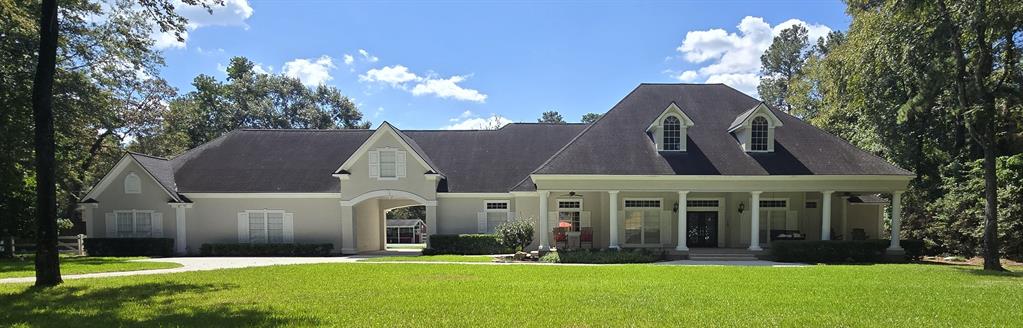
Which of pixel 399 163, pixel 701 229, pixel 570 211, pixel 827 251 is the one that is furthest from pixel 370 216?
pixel 827 251

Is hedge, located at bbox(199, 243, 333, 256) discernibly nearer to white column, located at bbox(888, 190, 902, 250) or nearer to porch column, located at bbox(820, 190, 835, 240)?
porch column, located at bbox(820, 190, 835, 240)

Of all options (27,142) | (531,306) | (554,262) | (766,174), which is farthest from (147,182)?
(766,174)

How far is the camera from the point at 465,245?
2370 cm

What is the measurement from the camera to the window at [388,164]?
24.4 metres

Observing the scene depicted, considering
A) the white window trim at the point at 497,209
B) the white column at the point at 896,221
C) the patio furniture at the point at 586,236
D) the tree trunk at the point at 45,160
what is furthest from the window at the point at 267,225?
the white column at the point at 896,221

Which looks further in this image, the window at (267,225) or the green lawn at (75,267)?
the window at (267,225)

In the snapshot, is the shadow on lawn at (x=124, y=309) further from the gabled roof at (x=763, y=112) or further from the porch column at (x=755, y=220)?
the gabled roof at (x=763, y=112)

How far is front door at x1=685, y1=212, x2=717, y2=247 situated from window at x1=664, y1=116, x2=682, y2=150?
3.70m

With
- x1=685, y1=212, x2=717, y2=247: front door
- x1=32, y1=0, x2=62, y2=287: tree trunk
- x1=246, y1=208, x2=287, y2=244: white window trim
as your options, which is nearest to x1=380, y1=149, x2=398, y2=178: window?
x1=246, y1=208, x2=287, y2=244: white window trim

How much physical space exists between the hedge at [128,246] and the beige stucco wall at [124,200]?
75 centimetres

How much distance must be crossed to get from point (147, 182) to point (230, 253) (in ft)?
16.9

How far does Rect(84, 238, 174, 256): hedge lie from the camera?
23859 millimetres

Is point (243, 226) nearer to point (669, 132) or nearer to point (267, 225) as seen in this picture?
point (267, 225)

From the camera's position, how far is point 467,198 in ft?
82.0
